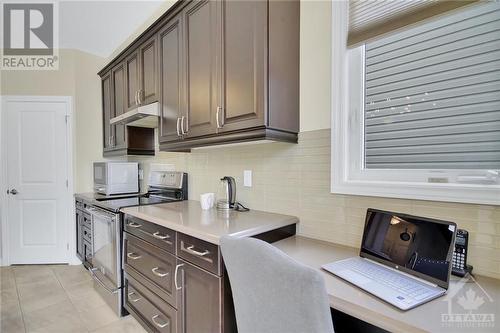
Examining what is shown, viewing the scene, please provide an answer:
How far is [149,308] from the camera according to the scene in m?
1.77

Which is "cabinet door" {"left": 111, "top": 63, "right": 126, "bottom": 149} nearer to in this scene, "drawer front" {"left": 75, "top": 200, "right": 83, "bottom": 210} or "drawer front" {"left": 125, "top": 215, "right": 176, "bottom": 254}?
"drawer front" {"left": 75, "top": 200, "right": 83, "bottom": 210}

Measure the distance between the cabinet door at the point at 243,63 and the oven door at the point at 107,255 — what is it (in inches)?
50.5

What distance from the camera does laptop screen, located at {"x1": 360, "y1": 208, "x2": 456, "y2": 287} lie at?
35.0 inches

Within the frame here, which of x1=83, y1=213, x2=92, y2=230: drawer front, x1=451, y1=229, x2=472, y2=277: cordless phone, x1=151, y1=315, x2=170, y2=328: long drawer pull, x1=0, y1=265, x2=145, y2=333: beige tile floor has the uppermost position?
x1=451, y1=229, x2=472, y2=277: cordless phone

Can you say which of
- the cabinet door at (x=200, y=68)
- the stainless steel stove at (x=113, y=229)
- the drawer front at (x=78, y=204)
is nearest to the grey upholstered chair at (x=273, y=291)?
the cabinet door at (x=200, y=68)

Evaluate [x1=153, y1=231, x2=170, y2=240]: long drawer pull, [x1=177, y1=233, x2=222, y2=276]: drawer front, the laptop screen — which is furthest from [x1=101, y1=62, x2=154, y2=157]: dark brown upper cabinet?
the laptop screen

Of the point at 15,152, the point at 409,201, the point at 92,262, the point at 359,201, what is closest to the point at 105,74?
the point at 15,152

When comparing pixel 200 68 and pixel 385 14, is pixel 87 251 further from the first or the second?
pixel 385 14

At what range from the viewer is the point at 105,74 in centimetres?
319

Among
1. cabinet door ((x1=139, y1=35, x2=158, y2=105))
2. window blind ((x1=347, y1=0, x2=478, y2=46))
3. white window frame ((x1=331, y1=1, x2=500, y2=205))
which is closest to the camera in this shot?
window blind ((x1=347, y1=0, x2=478, y2=46))

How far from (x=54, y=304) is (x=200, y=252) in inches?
78.9

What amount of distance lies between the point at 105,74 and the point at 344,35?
9.62 feet

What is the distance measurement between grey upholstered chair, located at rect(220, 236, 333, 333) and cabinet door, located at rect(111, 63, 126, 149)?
236cm

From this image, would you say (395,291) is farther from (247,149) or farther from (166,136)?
(166,136)
